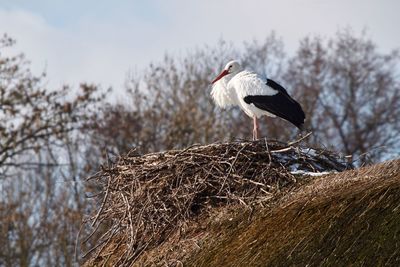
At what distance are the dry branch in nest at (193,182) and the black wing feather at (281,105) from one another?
2.13m

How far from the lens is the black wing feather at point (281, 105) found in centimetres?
1382

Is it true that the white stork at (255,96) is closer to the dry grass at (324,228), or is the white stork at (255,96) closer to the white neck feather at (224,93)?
the white neck feather at (224,93)

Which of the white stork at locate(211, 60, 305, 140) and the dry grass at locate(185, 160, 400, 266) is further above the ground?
the white stork at locate(211, 60, 305, 140)

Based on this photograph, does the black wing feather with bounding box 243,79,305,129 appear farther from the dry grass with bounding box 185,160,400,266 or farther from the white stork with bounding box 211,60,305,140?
the dry grass with bounding box 185,160,400,266

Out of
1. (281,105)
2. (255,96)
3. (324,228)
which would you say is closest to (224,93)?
(255,96)

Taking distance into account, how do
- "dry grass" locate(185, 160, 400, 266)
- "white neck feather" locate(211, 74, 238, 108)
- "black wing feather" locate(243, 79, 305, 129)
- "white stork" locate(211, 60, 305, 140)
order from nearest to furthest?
"dry grass" locate(185, 160, 400, 266)
"black wing feather" locate(243, 79, 305, 129)
"white stork" locate(211, 60, 305, 140)
"white neck feather" locate(211, 74, 238, 108)

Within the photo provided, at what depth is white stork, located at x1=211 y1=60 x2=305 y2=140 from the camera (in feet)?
45.7

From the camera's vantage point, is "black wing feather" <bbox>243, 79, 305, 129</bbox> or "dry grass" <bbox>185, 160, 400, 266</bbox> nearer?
"dry grass" <bbox>185, 160, 400, 266</bbox>

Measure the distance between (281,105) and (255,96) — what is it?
0.45 metres

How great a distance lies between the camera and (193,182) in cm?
1114

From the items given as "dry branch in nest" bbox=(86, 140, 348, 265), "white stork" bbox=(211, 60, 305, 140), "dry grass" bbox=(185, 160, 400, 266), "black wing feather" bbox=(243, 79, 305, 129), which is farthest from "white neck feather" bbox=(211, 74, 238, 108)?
"dry grass" bbox=(185, 160, 400, 266)

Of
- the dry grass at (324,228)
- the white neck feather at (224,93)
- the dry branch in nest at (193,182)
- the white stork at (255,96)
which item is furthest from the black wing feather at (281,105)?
the dry grass at (324,228)

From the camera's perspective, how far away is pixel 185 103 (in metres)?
29.9

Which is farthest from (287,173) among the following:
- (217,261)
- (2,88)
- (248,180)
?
(2,88)
